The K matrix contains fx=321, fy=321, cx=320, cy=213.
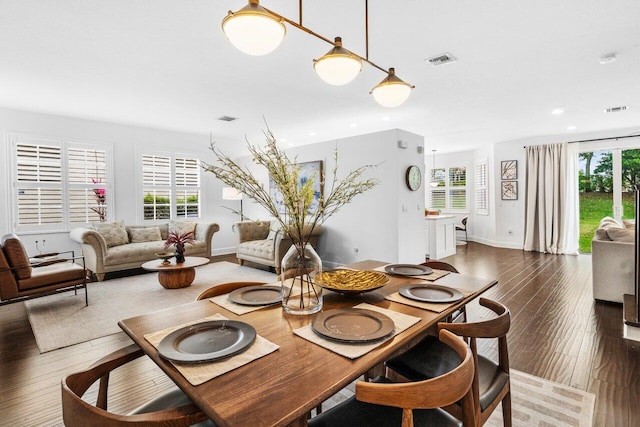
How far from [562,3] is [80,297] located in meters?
5.77

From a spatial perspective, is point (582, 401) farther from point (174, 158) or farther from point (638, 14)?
point (174, 158)

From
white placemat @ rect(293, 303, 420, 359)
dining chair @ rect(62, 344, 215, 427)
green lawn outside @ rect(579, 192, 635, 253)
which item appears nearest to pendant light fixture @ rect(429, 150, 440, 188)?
green lawn outside @ rect(579, 192, 635, 253)

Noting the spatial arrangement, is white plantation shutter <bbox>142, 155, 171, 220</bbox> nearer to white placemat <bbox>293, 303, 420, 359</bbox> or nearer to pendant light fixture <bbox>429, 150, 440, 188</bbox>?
white placemat <bbox>293, 303, 420, 359</bbox>

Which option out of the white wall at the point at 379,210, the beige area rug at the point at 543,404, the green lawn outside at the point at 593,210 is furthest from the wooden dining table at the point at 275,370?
the green lawn outside at the point at 593,210

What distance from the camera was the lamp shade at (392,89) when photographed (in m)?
2.01

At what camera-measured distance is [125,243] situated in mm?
5547

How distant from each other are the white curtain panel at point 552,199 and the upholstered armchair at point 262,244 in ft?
16.4

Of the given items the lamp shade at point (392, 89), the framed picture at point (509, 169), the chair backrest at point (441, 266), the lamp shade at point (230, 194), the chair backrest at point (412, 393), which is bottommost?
the chair backrest at point (412, 393)

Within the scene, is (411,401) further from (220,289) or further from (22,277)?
(22,277)

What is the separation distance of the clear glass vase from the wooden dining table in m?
0.07

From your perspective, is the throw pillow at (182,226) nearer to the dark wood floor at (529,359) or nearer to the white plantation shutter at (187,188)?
the white plantation shutter at (187,188)

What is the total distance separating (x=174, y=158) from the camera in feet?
22.2

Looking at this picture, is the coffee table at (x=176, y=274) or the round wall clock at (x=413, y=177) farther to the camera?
the round wall clock at (x=413, y=177)

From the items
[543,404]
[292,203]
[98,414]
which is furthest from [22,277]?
[543,404]
